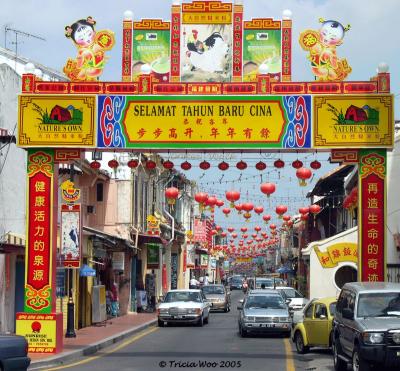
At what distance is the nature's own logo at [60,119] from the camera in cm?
2214

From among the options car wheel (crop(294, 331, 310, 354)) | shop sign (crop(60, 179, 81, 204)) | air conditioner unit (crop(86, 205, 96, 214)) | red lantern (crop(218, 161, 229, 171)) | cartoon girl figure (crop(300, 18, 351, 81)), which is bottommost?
car wheel (crop(294, 331, 310, 354))

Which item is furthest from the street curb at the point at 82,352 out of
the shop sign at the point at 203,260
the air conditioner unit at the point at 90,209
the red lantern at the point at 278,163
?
the shop sign at the point at 203,260

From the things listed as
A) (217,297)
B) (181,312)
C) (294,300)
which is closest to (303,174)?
(181,312)

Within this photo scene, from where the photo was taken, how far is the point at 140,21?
72.5ft

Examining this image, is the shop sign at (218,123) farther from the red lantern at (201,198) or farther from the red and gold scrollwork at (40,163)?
the red lantern at (201,198)

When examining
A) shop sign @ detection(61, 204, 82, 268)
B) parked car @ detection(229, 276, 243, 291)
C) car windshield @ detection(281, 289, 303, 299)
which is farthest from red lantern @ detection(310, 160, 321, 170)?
parked car @ detection(229, 276, 243, 291)

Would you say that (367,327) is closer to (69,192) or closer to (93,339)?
(69,192)

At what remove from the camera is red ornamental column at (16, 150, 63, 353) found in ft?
71.7

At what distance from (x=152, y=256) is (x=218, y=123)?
3207 centimetres

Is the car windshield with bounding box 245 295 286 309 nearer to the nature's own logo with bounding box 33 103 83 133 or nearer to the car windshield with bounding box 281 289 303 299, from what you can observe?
the car windshield with bounding box 281 289 303 299

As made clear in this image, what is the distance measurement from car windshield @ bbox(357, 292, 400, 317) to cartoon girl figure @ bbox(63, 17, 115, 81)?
30.7ft

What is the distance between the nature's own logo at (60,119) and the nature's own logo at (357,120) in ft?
21.3

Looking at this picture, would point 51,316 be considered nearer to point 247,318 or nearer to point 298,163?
point 298,163

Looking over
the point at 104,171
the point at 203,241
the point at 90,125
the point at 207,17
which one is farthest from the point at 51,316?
the point at 203,241
